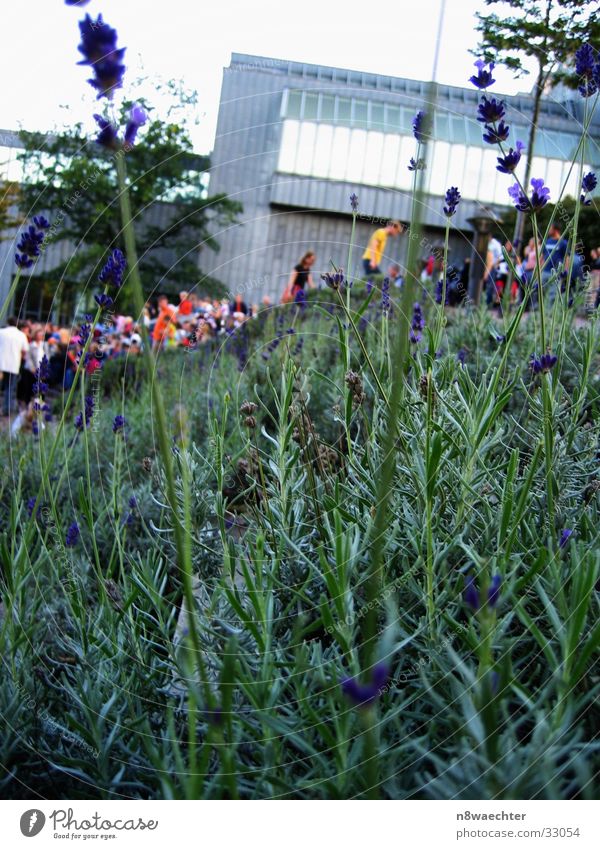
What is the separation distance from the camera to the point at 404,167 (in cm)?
189

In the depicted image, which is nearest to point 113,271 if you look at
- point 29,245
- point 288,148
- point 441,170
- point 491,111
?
point 29,245

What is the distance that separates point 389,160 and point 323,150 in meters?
0.51

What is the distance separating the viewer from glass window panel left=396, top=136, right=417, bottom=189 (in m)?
1.78

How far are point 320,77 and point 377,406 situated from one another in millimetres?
654

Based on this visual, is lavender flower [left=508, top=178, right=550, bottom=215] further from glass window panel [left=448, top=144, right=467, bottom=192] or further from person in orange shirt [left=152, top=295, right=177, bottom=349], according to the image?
person in orange shirt [left=152, top=295, right=177, bottom=349]

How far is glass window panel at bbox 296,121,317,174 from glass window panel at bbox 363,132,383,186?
17 centimetres

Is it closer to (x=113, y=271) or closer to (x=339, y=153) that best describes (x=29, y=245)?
(x=113, y=271)

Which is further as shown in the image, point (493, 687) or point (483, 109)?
point (483, 109)

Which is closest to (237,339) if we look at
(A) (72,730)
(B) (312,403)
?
(B) (312,403)

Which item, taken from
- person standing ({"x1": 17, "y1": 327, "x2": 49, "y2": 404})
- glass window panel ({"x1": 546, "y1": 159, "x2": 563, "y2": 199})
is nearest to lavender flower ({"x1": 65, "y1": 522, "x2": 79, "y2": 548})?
person standing ({"x1": 17, "y1": 327, "x2": 49, "y2": 404})

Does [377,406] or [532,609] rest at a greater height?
[377,406]
